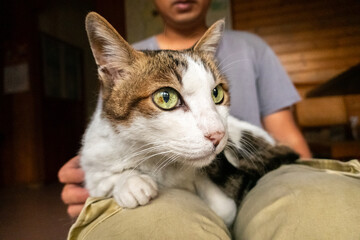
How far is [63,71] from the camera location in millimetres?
3338

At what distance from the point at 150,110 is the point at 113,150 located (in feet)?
0.59

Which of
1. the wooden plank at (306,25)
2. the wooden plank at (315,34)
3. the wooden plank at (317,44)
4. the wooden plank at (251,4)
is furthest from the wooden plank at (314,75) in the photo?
the wooden plank at (251,4)

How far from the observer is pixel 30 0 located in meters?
3.03

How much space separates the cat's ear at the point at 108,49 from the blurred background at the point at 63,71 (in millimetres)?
2055

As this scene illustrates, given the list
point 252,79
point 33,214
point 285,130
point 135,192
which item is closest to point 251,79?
point 252,79

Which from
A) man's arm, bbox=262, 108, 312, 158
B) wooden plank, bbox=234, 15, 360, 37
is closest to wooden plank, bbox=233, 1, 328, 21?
wooden plank, bbox=234, 15, 360, 37

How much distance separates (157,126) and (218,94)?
23 centimetres

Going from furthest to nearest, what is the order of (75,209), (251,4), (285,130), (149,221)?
(251,4) < (285,130) < (75,209) < (149,221)

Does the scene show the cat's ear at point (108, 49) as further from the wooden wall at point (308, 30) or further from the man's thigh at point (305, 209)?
the wooden wall at point (308, 30)

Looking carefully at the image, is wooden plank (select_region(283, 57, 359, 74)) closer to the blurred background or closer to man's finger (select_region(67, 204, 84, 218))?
the blurred background

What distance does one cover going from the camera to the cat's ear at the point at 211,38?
829 mm

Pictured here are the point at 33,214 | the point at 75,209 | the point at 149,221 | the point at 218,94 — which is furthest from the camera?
the point at 33,214

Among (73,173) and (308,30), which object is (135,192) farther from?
(308,30)

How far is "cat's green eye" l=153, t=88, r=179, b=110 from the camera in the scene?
2.15ft
